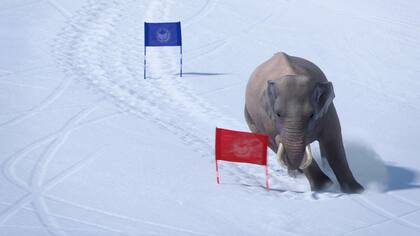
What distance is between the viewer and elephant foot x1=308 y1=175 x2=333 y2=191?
32.6ft

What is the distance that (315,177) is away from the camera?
32.5 ft

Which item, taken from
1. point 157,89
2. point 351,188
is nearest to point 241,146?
point 351,188

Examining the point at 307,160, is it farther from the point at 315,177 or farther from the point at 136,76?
the point at 136,76

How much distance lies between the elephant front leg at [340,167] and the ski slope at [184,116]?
144 millimetres

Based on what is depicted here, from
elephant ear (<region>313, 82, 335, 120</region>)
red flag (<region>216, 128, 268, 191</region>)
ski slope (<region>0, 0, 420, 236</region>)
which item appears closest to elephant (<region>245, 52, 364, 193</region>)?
elephant ear (<region>313, 82, 335, 120</region>)

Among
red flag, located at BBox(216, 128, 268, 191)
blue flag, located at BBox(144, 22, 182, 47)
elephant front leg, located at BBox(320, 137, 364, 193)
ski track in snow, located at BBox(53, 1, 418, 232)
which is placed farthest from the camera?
blue flag, located at BBox(144, 22, 182, 47)

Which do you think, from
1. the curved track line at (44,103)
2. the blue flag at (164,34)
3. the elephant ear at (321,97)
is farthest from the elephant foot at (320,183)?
the blue flag at (164,34)

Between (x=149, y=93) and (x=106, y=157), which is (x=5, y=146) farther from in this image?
(x=149, y=93)

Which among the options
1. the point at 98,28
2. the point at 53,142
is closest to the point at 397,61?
the point at 98,28

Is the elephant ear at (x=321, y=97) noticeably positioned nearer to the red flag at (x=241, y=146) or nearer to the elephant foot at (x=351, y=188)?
the red flag at (x=241, y=146)

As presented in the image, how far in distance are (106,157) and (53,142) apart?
3.49 ft

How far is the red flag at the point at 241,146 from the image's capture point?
952 cm

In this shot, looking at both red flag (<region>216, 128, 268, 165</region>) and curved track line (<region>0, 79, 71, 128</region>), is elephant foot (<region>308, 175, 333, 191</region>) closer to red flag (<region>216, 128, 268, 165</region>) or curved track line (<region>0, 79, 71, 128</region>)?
red flag (<region>216, 128, 268, 165</region>)

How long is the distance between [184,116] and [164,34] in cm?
263
